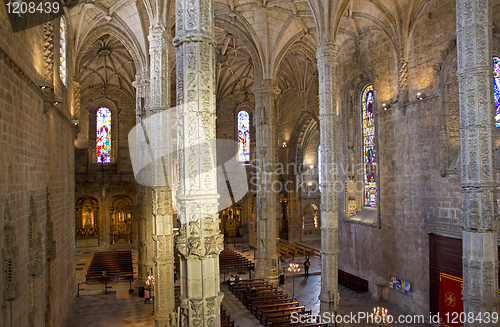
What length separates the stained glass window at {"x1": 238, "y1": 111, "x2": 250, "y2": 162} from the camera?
3419 centimetres

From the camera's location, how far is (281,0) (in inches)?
743

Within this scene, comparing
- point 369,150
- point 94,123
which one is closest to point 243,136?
point 94,123

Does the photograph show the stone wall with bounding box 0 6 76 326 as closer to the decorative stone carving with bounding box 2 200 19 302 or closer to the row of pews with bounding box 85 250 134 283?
the decorative stone carving with bounding box 2 200 19 302

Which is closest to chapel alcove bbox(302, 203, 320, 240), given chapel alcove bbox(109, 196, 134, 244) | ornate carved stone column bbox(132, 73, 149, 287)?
chapel alcove bbox(109, 196, 134, 244)

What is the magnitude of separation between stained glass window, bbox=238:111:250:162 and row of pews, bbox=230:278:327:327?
1653 cm

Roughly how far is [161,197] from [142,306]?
7370mm

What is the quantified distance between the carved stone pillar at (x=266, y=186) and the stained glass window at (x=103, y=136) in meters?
16.2

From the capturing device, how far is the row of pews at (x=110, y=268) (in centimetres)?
2086

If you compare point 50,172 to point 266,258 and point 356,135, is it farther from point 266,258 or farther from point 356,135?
point 356,135

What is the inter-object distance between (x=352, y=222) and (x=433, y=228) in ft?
17.6

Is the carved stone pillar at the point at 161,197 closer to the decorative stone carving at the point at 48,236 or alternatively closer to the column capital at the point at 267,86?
the decorative stone carving at the point at 48,236

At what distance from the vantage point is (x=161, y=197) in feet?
38.9

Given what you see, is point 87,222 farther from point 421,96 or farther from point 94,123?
point 421,96

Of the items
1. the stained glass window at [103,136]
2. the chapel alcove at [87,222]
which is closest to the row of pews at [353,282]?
the chapel alcove at [87,222]
